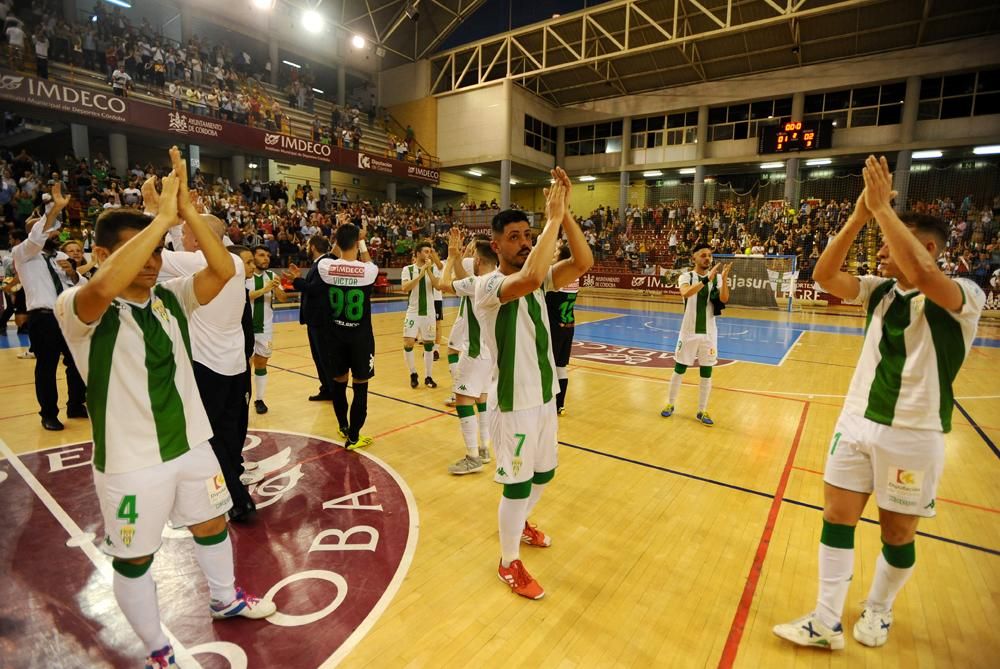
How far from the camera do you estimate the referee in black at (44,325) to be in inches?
212

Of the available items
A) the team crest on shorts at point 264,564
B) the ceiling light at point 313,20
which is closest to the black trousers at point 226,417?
the team crest on shorts at point 264,564

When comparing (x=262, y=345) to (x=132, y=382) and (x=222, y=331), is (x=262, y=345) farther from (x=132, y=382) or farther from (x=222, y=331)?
(x=132, y=382)

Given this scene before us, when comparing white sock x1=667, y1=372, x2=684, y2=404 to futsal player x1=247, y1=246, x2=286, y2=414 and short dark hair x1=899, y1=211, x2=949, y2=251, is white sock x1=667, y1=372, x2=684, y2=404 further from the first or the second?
futsal player x1=247, y1=246, x2=286, y2=414

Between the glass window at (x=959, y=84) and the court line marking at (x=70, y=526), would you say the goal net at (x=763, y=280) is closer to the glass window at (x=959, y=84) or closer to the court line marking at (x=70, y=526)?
the glass window at (x=959, y=84)

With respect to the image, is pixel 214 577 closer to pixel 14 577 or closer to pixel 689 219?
pixel 14 577

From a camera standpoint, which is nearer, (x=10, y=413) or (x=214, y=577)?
(x=214, y=577)

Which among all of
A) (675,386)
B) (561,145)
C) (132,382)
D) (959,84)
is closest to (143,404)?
(132,382)

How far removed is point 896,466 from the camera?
2307mm

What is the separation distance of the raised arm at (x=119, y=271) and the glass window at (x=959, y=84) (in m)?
33.2

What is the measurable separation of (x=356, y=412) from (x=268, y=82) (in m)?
29.7

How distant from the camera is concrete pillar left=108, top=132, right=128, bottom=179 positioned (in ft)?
63.1

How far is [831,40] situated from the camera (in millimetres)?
23734

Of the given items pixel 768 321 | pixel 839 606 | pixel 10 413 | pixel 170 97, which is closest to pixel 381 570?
Result: pixel 839 606

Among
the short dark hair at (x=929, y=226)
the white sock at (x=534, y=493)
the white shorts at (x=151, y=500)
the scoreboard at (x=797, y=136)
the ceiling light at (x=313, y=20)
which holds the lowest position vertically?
the white sock at (x=534, y=493)
